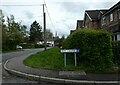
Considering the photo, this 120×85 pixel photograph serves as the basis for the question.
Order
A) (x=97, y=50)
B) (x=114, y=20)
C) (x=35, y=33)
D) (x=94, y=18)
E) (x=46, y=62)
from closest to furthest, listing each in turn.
Answer: 1. (x=97, y=50)
2. (x=46, y=62)
3. (x=114, y=20)
4. (x=94, y=18)
5. (x=35, y=33)

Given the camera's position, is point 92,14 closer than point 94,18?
No

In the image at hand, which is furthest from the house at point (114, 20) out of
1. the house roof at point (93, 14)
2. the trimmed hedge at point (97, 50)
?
the trimmed hedge at point (97, 50)

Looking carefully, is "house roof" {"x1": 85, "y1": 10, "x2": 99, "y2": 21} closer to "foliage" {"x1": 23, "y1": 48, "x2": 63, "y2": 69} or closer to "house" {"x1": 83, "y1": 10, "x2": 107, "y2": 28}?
"house" {"x1": 83, "y1": 10, "x2": 107, "y2": 28}

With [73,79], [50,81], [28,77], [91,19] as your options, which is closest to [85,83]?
[73,79]

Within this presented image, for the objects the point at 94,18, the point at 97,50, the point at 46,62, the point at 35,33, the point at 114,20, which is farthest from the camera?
→ the point at 35,33

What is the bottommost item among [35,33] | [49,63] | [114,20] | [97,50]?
[49,63]

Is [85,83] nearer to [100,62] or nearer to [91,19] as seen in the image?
[100,62]

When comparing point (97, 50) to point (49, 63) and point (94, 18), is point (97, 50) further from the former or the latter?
point (94, 18)

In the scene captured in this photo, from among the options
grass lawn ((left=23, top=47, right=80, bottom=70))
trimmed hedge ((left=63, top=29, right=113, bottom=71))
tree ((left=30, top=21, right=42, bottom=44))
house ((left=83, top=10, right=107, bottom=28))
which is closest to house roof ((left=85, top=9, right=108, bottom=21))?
house ((left=83, top=10, right=107, bottom=28))

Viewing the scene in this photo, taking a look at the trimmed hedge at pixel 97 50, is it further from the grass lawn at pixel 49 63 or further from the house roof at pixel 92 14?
the house roof at pixel 92 14

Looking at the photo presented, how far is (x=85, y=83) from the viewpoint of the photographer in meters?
8.41

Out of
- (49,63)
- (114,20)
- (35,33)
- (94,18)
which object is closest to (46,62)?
(49,63)

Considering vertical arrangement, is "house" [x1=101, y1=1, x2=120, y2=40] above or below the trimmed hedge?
above

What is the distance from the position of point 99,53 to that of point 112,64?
90cm
